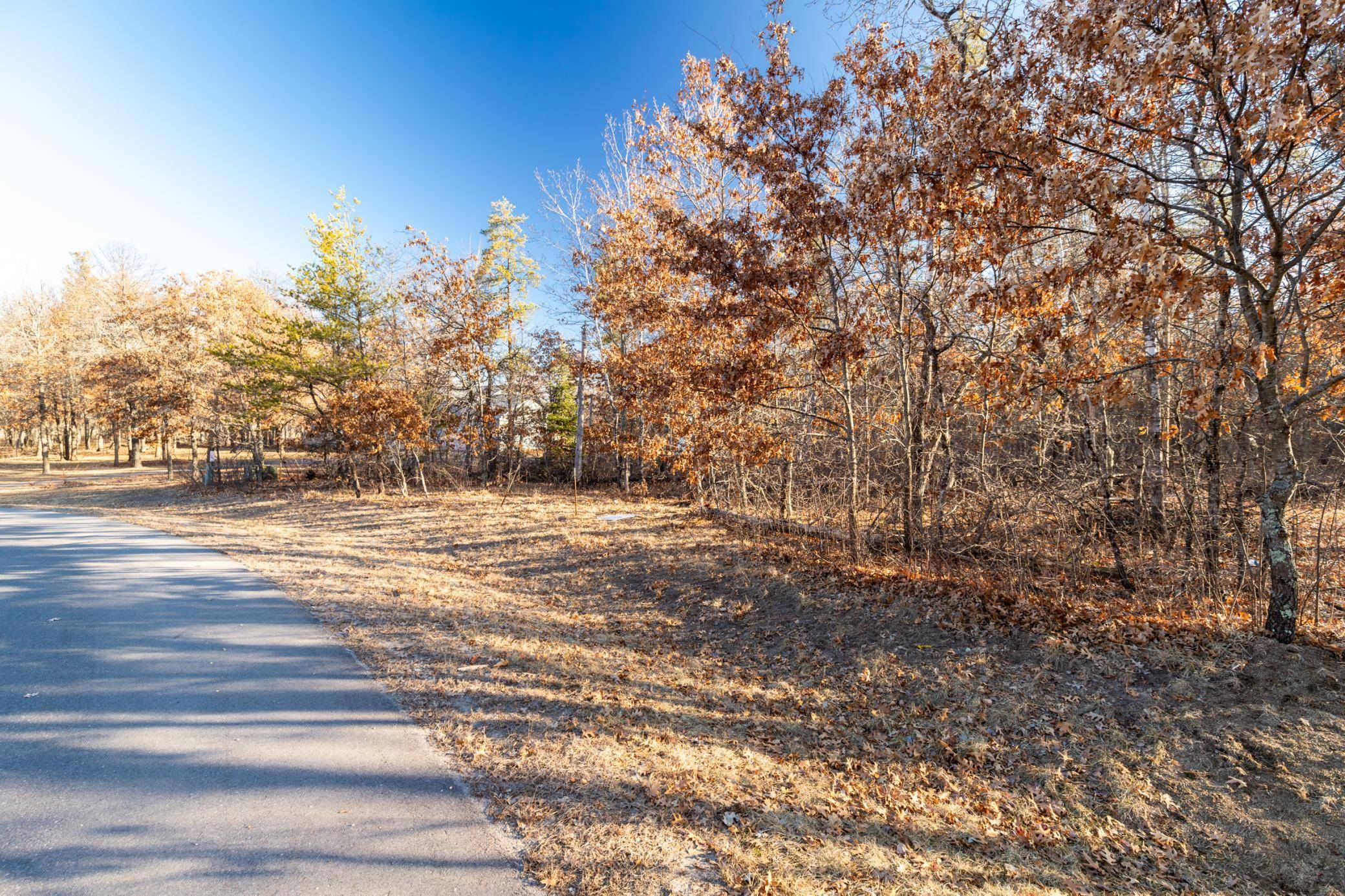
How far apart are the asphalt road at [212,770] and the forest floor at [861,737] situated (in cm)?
38

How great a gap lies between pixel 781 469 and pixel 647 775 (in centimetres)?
972

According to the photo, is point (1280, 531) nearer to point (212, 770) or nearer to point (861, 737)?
point (861, 737)

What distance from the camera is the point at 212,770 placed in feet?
11.3

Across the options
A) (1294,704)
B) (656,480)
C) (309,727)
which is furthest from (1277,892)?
(656,480)

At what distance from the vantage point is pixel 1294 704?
14.0 ft

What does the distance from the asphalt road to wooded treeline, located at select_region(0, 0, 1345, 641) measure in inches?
227

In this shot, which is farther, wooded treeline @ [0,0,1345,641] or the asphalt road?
wooded treeline @ [0,0,1345,641]

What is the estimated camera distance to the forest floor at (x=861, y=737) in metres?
3.26

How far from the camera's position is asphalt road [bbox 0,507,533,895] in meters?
2.69

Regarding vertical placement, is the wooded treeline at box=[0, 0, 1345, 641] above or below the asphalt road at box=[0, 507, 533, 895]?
above

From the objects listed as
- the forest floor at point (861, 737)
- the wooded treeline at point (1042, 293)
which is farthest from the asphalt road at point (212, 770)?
the wooded treeline at point (1042, 293)

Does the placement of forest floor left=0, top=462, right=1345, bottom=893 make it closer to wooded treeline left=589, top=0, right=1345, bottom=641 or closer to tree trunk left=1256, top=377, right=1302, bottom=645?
tree trunk left=1256, top=377, right=1302, bottom=645

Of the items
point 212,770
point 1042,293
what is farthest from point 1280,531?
point 212,770

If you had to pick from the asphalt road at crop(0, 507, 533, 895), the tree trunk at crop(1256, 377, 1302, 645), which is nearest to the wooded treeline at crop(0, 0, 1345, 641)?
the tree trunk at crop(1256, 377, 1302, 645)
